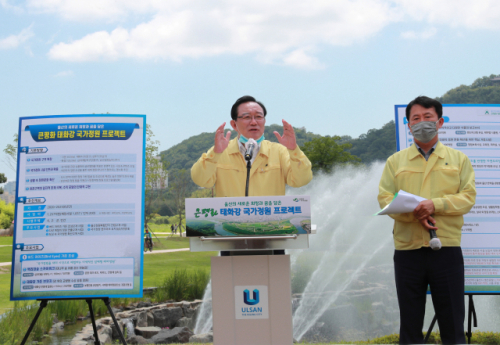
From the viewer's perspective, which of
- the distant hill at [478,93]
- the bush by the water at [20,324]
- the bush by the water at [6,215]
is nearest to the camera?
the bush by the water at [20,324]

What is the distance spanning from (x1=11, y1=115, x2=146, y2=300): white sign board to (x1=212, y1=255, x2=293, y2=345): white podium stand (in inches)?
49.0

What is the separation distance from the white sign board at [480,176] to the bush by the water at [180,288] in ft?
22.7

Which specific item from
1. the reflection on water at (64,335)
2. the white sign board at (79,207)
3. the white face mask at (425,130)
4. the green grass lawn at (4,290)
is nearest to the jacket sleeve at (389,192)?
the white face mask at (425,130)

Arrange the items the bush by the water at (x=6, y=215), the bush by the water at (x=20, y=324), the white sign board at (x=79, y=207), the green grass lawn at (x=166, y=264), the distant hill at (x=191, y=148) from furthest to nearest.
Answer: the distant hill at (x=191, y=148)
the bush by the water at (x=6, y=215)
the green grass lawn at (x=166, y=264)
the bush by the water at (x=20, y=324)
the white sign board at (x=79, y=207)

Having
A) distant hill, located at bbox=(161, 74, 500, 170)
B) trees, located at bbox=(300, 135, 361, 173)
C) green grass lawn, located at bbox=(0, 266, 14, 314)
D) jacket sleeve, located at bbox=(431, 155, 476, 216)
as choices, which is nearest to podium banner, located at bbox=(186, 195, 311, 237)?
jacket sleeve, located at bbox=(431, 155, 476, 216)

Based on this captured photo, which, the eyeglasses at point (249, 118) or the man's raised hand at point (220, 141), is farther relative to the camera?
the eyeglasses at point (249, 118)

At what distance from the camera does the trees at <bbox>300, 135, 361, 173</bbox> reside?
24562 mm

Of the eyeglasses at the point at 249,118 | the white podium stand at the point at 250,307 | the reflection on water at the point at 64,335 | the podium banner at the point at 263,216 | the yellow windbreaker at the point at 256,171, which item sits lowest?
the reflection on water at the point at 64,335

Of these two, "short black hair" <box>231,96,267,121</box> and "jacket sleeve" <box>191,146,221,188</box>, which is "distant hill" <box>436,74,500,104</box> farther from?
"jacket sleeve" <box>191,146,221,188</box>

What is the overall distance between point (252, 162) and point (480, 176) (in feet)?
7.71

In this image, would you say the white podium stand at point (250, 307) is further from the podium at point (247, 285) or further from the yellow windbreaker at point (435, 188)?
the yellow windbreaker at point (435, 188)

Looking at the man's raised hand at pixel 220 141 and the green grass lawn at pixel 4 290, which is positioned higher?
the man's raised hand at pixel 220 141

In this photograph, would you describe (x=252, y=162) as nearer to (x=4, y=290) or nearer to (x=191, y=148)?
(x=4, y=290)

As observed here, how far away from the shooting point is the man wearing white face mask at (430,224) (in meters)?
2.75
